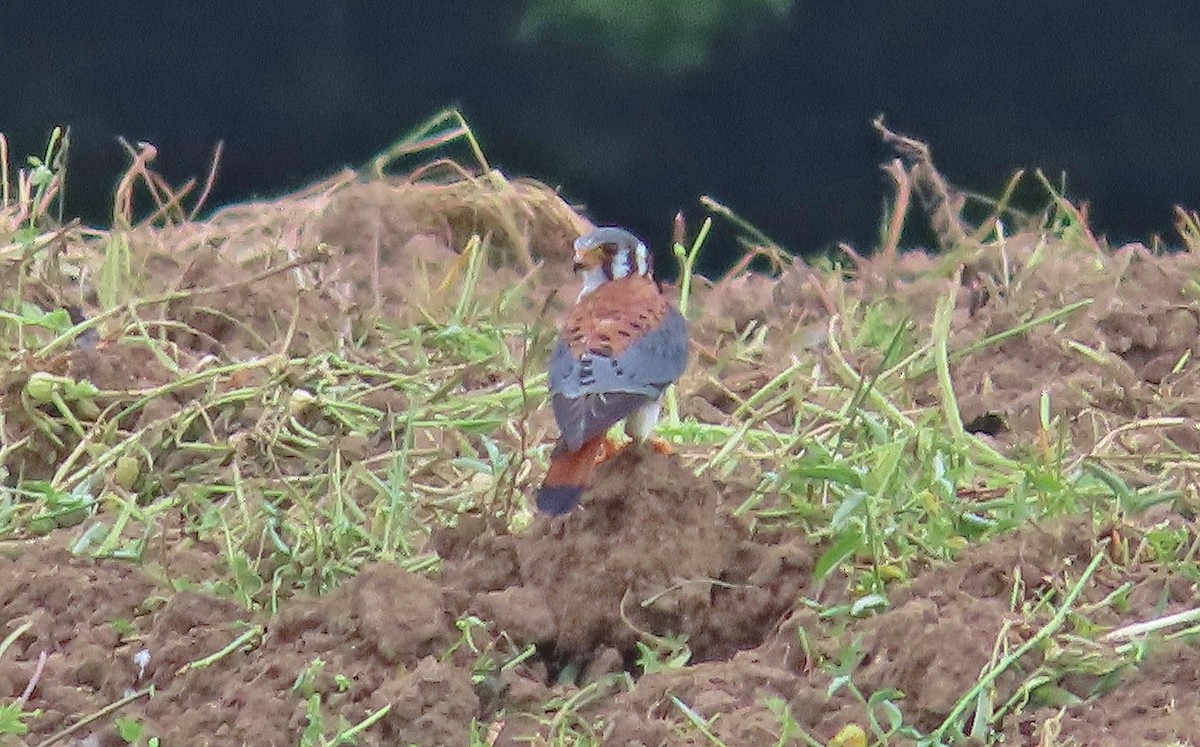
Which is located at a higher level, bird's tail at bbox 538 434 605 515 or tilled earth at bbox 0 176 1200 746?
bird's tail at bbox 538 434 605 515

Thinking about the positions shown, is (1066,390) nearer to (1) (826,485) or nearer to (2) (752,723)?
(1) (826,485)

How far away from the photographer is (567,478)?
7.23ft

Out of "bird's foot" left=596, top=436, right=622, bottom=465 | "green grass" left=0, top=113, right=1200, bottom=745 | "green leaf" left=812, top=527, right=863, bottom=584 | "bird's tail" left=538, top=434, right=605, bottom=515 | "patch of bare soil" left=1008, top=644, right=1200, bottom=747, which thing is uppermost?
"bird's tail" left=538, top=434, right=605, bottom=515

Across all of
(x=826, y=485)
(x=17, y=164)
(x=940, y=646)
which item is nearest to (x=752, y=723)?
(x=940, y=646)

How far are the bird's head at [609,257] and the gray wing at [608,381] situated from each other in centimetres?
23

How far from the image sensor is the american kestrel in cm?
222

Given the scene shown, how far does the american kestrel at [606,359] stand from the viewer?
2223 millimetres

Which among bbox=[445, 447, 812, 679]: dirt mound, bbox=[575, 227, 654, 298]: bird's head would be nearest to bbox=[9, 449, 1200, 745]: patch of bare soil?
bbox=[445, 447, 812, 679]: dirt mound

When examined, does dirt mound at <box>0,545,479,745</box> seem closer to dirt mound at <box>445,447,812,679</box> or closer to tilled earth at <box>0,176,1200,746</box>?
tilled earth at <box>0,176,1200,746</box>

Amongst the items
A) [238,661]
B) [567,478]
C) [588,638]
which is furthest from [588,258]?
[238,661]

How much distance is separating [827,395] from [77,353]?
136 cm

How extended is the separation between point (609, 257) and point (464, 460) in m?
0.39

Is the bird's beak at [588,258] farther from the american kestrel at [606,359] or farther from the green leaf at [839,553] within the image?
the green leaf at [839,553]

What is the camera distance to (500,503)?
8.60 feet
